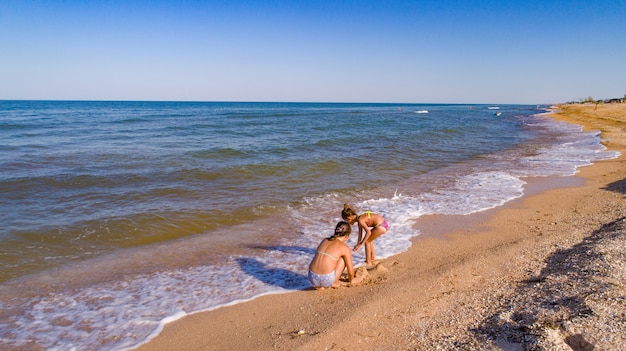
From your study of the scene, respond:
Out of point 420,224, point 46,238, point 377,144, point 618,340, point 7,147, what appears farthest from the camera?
point 377,144

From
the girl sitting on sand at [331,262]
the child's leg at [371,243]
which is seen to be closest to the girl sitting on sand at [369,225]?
the child's leg at [371,243]

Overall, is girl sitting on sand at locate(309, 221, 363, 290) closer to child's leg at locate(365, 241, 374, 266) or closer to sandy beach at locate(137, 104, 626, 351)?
sandy beach at locate(137, 104, 626, 351)

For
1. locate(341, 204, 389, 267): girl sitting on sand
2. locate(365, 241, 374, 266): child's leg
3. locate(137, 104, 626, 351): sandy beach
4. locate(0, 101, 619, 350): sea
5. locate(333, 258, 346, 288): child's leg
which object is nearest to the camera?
locate(137, 104, 626, 351): sandy beach

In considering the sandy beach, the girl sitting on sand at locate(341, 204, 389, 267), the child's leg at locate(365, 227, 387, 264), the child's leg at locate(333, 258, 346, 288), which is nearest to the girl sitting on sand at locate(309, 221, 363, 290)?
the child's leg at locate(333, 258, 346, 288)

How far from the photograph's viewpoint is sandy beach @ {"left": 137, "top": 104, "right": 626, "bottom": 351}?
3711mm

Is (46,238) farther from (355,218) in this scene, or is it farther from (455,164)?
(455,164)

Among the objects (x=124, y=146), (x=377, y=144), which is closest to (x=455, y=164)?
(x=377, y=144)

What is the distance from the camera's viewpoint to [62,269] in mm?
6273

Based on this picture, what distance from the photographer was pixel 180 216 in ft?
29.5

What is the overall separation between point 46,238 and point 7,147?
1527 cm

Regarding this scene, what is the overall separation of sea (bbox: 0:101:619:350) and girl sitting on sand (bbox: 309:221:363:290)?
0.49 m

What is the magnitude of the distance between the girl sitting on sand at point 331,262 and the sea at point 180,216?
49cm

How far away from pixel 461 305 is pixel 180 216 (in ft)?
22.7

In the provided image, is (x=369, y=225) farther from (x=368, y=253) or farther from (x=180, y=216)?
(x=180, y=216)
